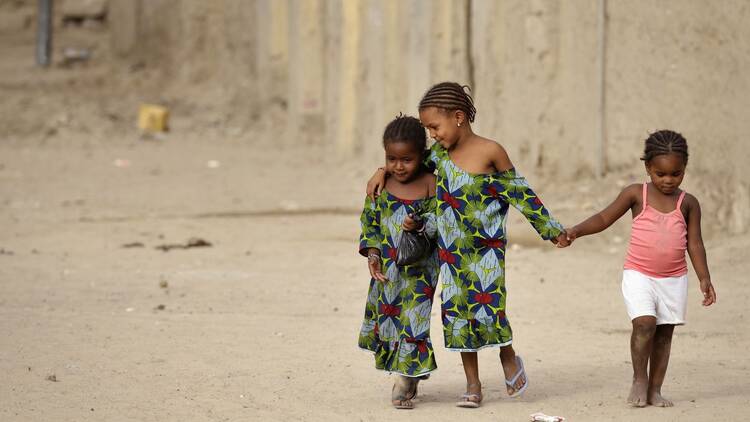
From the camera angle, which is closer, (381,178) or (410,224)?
(410,224)

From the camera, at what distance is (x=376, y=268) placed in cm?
501

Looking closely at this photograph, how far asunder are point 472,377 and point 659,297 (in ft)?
2.71

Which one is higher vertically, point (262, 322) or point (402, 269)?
point (402, 269)

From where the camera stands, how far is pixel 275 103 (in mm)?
18703

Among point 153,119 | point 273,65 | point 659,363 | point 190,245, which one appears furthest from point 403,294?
point 273,65

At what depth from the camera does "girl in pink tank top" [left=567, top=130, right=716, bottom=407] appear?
482 centimetres

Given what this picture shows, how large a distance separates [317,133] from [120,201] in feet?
16.0

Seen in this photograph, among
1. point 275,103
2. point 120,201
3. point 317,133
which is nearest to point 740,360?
point 120,201

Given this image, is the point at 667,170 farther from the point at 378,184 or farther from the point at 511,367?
the point at 378,184

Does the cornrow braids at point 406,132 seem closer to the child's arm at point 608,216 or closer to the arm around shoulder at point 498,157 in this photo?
the arm around shoulder at point 498,157

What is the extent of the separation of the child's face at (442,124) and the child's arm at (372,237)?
0.40 meters

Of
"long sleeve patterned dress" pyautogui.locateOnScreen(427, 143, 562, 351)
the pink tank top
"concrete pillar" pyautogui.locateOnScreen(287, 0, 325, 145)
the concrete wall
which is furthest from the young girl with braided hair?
"concrete pillar" pyautogui.locateOnScreen(287, 0, 325, 145)

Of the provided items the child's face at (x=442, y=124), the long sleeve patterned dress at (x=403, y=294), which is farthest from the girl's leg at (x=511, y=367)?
the child's face at (x=442, y=124)

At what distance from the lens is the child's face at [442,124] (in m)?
4.93
